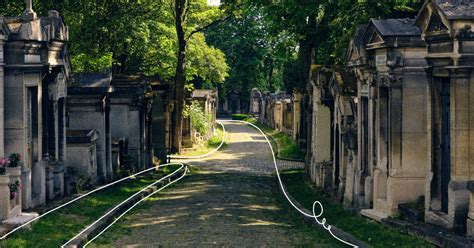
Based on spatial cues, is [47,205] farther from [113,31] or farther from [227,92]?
[227,92]

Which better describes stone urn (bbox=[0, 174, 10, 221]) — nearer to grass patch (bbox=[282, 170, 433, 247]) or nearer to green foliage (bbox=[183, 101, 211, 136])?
grass patch (bbox=[282, 170, 433, 247])

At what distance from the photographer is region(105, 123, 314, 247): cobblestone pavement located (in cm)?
1288

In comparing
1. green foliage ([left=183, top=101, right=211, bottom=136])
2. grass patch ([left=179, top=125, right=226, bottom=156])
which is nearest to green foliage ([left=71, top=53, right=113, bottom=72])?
grass patch ([left=179, top=125, right=226, bottom=156])

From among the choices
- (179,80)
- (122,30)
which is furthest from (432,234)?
(179,80)

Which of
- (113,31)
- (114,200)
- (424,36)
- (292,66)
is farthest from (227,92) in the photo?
(424,36)

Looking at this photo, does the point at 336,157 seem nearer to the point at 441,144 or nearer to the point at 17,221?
the point at 441,144

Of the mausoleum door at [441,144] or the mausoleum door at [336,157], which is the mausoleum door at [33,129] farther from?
the mausoleum door at [441,144]

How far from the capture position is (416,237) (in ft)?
38.9

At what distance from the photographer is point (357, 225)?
45.9ft

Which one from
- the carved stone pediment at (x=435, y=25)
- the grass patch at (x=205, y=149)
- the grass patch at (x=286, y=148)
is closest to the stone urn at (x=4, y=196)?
the carved stone pediment at (x=435, y=25)

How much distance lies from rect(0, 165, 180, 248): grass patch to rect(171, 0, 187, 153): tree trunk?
52.1 ft

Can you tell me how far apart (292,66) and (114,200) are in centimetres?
4546

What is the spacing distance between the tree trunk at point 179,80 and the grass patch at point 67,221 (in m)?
15.9

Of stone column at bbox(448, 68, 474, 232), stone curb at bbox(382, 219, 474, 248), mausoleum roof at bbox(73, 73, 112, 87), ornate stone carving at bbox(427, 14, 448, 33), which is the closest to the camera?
stone curb at bbox(382, 219, 474, 248)
